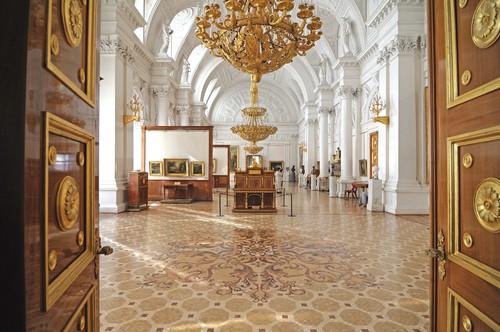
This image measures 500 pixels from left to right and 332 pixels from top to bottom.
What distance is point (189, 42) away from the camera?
1864 centimetres

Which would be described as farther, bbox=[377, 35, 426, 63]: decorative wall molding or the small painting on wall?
the small painting on wall

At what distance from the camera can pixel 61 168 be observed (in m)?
1.05

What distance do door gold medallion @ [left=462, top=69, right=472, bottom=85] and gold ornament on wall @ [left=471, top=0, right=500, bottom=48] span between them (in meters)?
0.11

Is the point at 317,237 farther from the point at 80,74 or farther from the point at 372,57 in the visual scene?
the point at 372,57

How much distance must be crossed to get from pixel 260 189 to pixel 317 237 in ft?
14.4

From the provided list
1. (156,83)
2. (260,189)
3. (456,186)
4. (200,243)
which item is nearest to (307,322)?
(456,186)

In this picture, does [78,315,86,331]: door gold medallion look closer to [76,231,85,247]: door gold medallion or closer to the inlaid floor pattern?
[76,231,85,247]: door gold medallion

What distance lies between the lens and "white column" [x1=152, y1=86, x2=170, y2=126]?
50.2 feet

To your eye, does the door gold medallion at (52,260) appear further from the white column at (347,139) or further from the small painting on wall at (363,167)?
the white column at (347,139)

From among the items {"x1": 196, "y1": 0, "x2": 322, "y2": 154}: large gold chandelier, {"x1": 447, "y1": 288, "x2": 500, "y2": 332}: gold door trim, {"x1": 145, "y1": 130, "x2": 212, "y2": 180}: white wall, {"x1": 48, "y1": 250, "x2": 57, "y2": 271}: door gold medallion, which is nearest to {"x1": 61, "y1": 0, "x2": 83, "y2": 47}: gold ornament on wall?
{"x1": 48, "y1": 250, "x2": 57, "y2": 271}: door gold medallion

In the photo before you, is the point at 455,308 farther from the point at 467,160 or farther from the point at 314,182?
the point at 314,182

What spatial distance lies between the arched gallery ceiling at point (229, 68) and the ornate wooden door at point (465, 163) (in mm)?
14133

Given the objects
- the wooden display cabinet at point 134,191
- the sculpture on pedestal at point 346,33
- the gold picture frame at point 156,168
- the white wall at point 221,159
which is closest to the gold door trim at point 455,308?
the wooden display cabinet at point 134,191

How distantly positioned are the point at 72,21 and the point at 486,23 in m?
1.60
